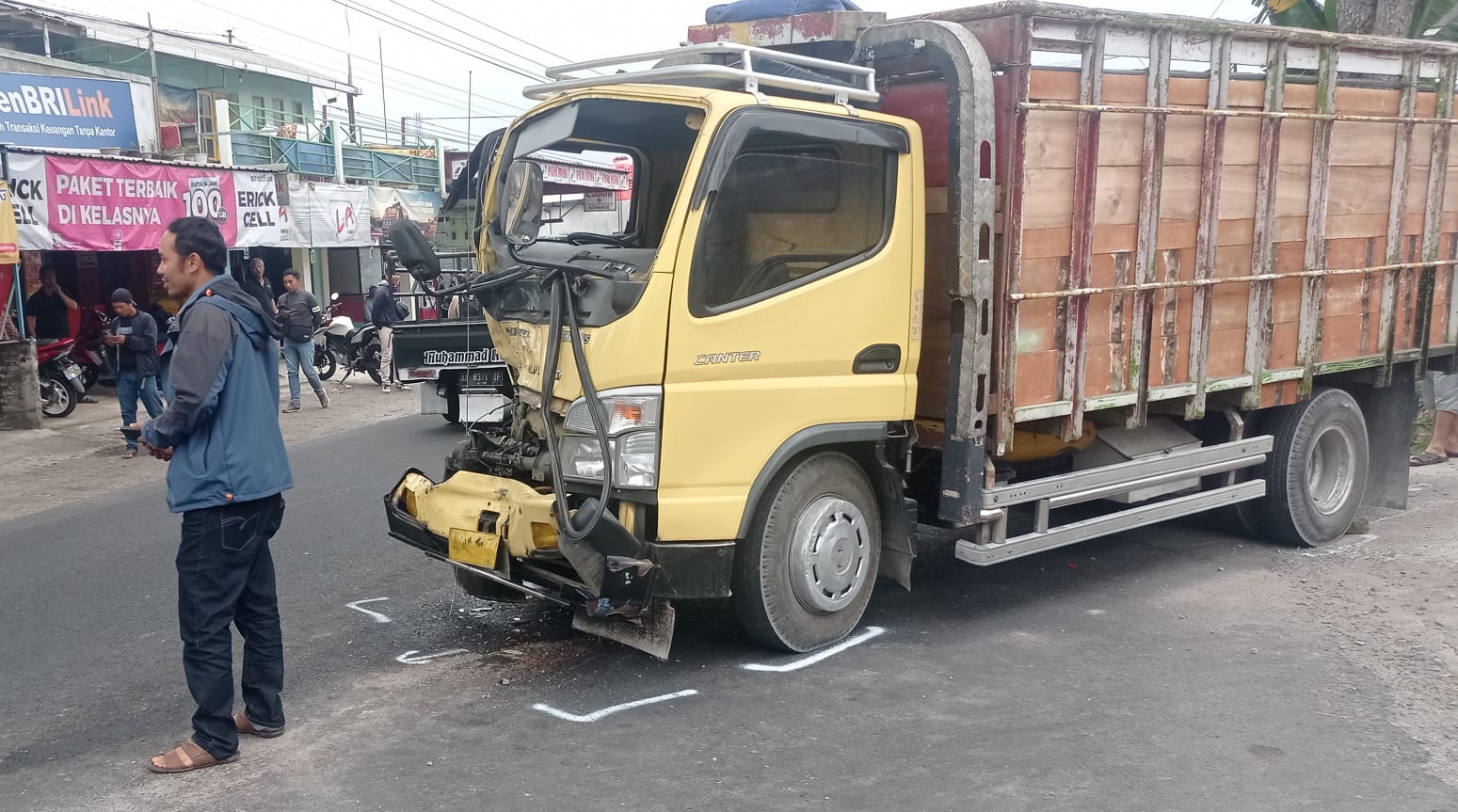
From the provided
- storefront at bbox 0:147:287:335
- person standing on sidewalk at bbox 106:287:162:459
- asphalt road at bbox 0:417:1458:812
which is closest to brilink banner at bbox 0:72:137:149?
storefront at bbox 0:147:287:335

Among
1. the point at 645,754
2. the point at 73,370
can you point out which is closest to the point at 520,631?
the point at 645,754

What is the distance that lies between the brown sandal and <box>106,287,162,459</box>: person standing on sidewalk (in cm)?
820

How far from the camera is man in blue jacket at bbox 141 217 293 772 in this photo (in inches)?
160

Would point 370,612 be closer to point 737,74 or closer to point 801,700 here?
point 801,700

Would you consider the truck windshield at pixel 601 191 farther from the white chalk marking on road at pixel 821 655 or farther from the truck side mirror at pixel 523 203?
the white chalk marking on road at pixel 821 655

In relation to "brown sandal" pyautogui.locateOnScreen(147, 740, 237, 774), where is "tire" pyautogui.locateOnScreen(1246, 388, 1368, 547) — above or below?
above

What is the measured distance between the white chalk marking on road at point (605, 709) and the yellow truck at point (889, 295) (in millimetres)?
310

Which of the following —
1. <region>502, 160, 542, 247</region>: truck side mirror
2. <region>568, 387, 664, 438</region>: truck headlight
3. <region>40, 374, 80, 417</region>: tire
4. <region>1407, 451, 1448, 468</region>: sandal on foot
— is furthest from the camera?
<region>40, 374, 80, 417</region>: tire

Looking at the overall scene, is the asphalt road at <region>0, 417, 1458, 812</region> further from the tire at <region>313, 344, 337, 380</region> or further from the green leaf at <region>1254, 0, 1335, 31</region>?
the tire at <region>313, 344, 337, 380</region>

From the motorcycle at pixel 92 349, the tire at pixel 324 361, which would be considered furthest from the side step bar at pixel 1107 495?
the tire at pixel 324 361

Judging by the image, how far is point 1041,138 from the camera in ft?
17.8

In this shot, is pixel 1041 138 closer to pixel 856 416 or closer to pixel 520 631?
pixel 856 416

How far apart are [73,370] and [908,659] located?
13.0 metres

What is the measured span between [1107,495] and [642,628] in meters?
2.80
